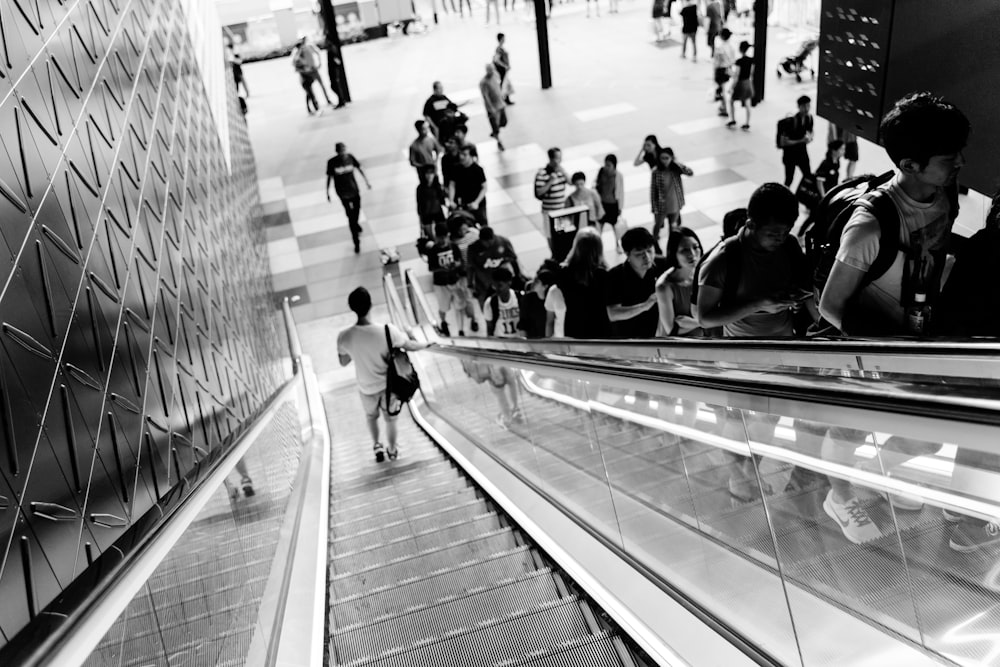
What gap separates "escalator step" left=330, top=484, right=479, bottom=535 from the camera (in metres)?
5.88

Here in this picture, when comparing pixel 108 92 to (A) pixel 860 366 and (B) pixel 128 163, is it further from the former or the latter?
(A) pixel 860 366

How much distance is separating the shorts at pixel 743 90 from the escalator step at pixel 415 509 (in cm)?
1119

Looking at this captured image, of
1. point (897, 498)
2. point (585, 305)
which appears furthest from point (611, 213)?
point (897, 498)

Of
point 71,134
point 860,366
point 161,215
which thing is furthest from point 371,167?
point 860,366

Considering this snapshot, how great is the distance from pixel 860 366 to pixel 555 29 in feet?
82.7

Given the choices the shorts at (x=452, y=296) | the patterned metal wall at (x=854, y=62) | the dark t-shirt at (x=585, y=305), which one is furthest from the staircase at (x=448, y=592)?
the shorts at (x=452, y=296)

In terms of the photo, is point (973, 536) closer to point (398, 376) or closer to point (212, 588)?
point (212, 588)

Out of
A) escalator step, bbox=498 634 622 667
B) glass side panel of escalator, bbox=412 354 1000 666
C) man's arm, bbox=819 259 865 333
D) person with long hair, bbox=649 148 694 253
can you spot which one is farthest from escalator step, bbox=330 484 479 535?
person with long hair, bbox=649 148 694 253

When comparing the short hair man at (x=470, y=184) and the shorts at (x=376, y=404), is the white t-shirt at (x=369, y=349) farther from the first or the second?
the short hair man at (x=470, y=184)

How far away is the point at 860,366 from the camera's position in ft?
10.4

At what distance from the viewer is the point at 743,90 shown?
49.8 feet

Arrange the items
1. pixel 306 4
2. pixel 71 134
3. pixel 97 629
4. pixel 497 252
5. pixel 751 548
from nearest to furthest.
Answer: pixel 97 629
pixel 751 548
pixel 71 134
pixel 497 252
pixel 306 4

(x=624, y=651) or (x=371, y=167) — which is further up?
(x=624, y=651)

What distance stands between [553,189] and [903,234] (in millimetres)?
8287
